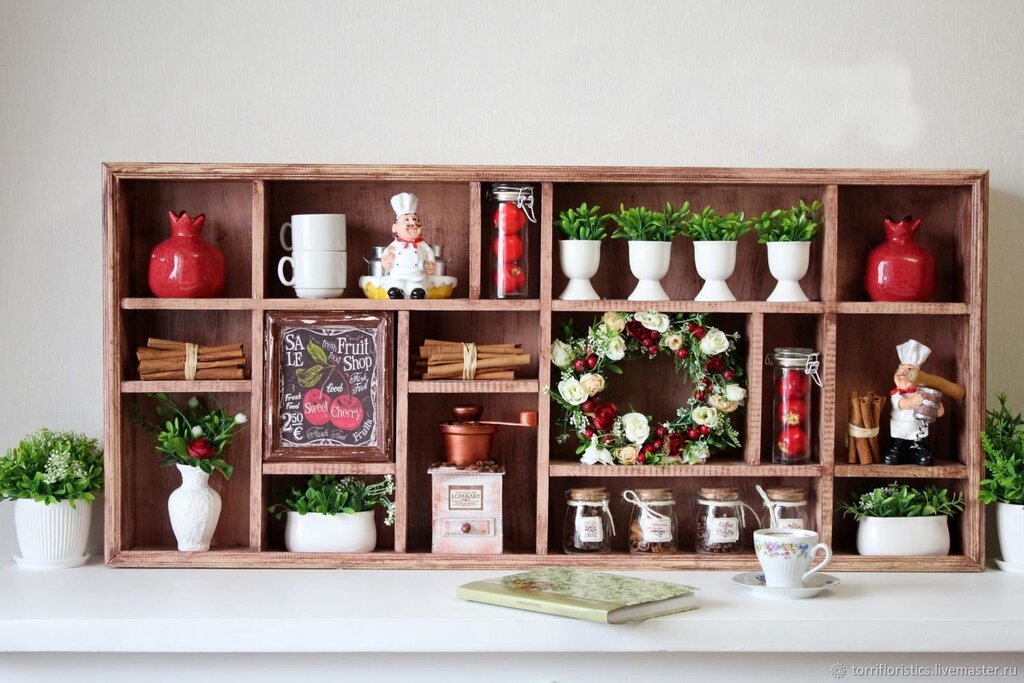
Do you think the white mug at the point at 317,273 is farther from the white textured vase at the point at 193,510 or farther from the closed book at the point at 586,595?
the closed book at the point at 586,595

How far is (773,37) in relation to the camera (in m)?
2.33

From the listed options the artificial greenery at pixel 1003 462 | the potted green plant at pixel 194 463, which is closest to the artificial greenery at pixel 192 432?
the potted green plant at pixel 194 463

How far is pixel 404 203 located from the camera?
2.18m

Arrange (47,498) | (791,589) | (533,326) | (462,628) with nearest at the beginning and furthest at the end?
(462,628), (791,589), (47,498), (533,326)

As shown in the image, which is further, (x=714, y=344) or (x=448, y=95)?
(x=448, y=95)

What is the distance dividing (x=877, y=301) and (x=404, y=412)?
952 millimetres

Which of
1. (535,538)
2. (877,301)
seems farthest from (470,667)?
(877,301)

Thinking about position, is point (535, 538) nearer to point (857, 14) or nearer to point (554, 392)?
point (554, 392)

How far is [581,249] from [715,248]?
261mm

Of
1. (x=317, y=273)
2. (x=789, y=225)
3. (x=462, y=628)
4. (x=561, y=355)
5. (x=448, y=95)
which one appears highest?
(x=448, y=95)

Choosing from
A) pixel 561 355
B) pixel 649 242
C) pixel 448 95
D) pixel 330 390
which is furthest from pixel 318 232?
pixel 649 242

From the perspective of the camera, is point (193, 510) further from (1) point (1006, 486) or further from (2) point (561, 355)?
(1) point (1006, 486)

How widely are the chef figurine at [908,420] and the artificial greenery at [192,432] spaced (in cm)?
129

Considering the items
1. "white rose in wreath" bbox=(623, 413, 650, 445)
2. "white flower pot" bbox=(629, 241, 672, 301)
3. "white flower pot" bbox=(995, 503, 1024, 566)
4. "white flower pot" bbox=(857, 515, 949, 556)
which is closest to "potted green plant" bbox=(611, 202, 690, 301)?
"white flower pot" bbox=(629, 241, 672, 301)
